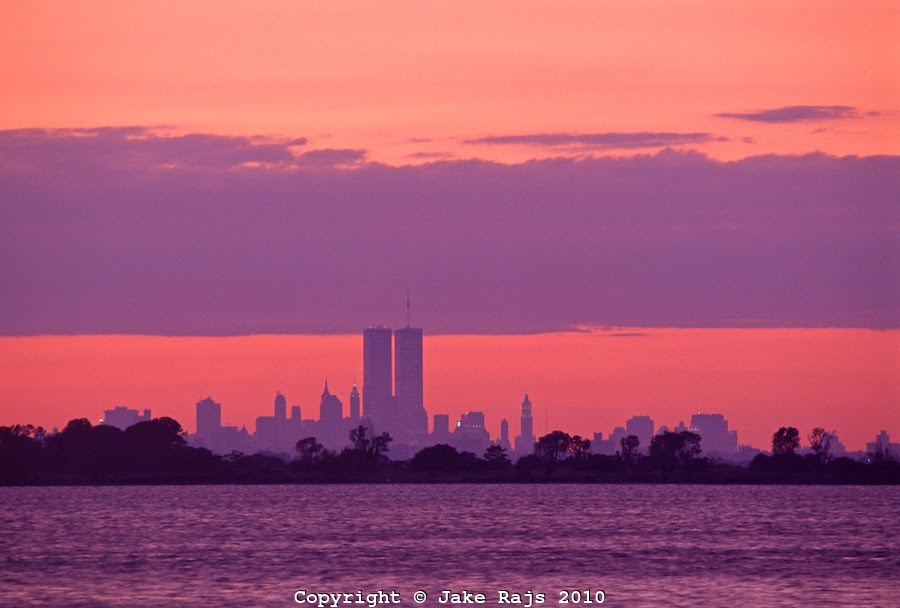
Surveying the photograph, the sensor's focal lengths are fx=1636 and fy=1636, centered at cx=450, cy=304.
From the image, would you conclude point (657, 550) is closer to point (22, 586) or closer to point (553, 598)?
point (553, 598)

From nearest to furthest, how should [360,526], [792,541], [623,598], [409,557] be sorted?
1. [623,598]
2. [409,557]
3. [792,541]
4. [360,526]

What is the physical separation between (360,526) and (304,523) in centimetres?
733

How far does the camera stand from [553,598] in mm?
89062

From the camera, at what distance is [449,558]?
116m

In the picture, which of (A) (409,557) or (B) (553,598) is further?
(A) (409,557)

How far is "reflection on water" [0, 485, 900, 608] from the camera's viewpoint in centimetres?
9269

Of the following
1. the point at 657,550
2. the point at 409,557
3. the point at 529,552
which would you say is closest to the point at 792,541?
the point at 657,550

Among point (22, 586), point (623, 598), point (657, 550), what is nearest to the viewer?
point (623, 598)

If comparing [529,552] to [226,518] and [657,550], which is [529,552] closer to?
[657,550]

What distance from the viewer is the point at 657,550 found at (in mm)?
125875

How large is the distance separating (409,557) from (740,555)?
80.7 feet

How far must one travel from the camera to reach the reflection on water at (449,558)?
92688 mm

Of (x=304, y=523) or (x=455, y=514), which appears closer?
(x=304, y=523)

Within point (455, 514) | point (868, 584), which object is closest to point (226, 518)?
point (455, 514)
